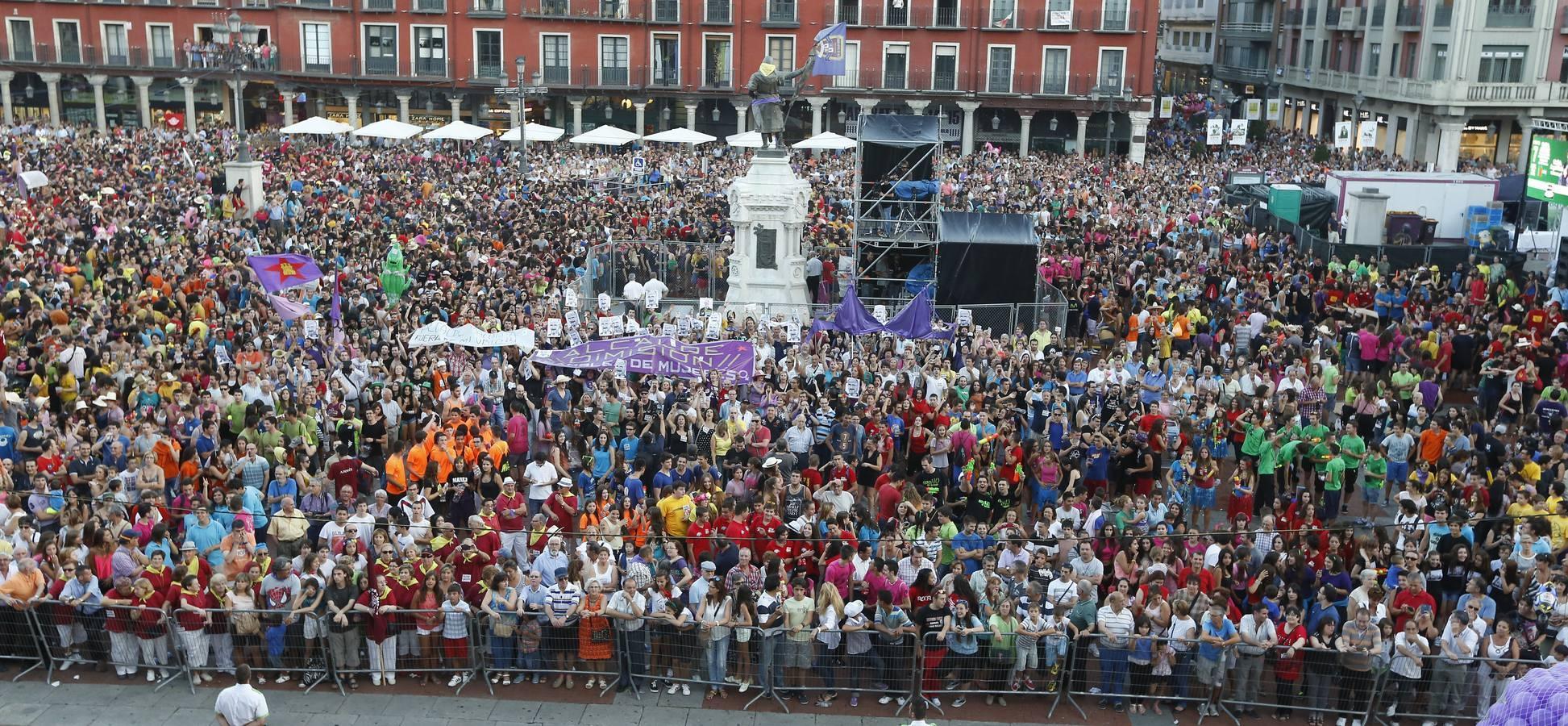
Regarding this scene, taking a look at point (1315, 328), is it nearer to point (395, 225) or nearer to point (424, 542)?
point (424, 542)

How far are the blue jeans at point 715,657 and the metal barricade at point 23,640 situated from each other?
17.5ft

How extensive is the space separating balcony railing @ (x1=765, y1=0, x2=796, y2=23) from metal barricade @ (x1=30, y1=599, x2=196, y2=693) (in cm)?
4396

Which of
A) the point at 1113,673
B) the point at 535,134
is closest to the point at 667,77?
the point at 535,134

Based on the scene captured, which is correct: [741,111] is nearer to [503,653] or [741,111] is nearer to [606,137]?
[606,137]

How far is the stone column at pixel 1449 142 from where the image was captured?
4756 centimetres

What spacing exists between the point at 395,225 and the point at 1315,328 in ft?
59.0

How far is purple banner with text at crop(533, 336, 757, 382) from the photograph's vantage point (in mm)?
16188

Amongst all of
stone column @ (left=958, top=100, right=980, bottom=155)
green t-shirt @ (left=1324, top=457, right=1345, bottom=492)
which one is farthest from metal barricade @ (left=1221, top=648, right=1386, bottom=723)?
stone column @ (left=958, top=100, right=980, bottom=155)

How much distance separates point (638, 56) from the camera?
5306 cm

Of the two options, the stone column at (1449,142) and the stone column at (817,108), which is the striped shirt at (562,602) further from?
the stone column at (1449,142)

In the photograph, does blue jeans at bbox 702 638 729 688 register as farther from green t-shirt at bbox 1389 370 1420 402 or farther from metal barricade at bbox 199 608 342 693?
green t-shirt at bbox 1389 370 1420 402

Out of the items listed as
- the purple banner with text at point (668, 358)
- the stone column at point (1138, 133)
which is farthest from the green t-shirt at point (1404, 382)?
the stone column at point (1138, 133)

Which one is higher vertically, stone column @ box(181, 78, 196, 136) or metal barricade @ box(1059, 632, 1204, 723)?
stone column @ box(181, 78, 196, 136)

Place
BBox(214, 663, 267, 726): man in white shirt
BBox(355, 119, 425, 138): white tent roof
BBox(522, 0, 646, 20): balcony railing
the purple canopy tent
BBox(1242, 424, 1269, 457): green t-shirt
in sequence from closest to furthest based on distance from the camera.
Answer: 1. BBox(214, 663, 267, 726): man in white shirt
2. BBox(1242, 424, 1269, 457): green t-shirt
3. the purple canopy tent
4. BBox(355, 119, 425, 138): white tent roof
5. BBox(522, 0, 646, 20): balcony railing
